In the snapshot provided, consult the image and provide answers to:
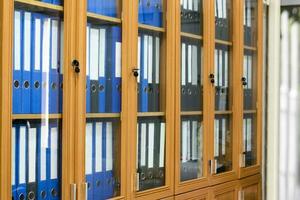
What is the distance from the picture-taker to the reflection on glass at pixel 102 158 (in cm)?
225

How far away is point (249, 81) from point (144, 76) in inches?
51.5

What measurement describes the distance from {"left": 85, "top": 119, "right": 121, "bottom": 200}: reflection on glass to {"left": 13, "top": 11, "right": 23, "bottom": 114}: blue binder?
16.0 inches

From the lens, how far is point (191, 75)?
302cm

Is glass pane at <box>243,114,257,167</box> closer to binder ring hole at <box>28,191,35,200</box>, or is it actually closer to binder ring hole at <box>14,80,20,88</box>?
binder ring hole at <box>28,191,35,200</box>

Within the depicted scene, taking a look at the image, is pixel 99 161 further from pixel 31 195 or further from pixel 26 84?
pixel 26 84

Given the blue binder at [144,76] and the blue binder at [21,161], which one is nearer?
the blue binder at [21,161]

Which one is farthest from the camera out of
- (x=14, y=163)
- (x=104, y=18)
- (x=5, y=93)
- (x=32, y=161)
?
(x=104, y=18)

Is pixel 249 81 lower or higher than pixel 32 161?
higher

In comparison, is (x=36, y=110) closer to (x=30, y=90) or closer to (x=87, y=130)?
(x=30, y=90)

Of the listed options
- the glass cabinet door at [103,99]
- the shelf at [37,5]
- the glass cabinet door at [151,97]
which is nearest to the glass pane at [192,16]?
the glass cabinet door at [151,97]

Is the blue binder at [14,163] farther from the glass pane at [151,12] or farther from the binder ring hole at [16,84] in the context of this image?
the glass pane at [151,12]

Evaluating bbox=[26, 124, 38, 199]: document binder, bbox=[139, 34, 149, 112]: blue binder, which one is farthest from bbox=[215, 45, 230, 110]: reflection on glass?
bbox=[26, 124, 38, 199]: document binder

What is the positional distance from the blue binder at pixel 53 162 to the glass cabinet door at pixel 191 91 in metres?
0.97

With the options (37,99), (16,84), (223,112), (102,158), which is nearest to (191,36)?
(223,112)
